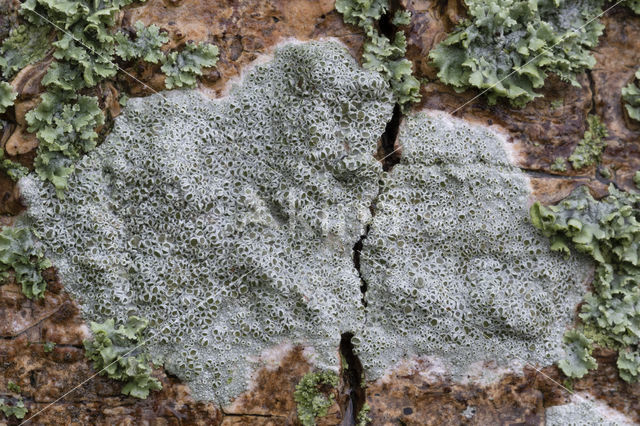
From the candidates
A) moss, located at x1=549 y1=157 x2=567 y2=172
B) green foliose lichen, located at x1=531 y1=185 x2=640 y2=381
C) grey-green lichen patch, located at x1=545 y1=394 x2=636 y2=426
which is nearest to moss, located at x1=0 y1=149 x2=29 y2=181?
green foliose lichen, located at x1=531 y1=185 x2=640 y2=381

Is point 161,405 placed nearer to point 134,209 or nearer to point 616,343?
point 134,209

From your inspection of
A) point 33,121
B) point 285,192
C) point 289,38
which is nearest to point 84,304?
point 33,121

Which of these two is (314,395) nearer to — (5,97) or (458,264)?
(458,264)

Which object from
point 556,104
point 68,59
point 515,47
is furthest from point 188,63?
point 556,104

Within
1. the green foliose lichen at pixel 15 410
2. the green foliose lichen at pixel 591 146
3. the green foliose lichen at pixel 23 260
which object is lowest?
the green foliose lichen at pixel 15 410

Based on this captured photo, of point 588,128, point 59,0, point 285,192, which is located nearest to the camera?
point 59,0

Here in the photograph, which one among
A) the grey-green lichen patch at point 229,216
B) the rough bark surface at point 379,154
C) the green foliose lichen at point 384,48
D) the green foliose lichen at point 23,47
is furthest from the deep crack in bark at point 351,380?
the green foliose lichen at point 23,47

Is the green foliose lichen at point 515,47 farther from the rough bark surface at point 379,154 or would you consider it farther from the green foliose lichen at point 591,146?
the green foliose lichen at point 591,146
